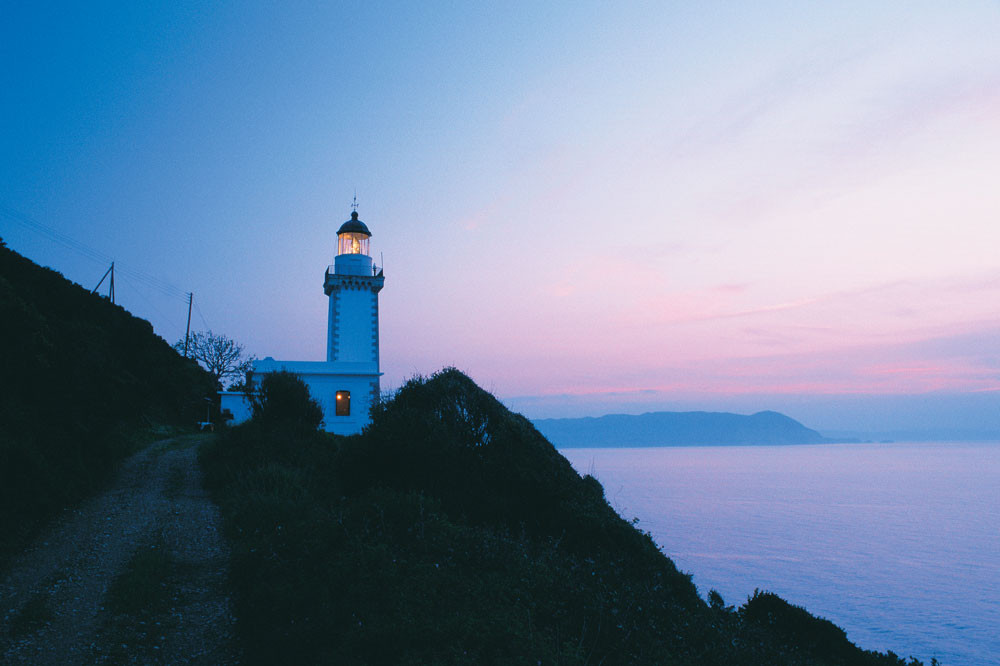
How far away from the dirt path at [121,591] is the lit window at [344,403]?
56.4ft

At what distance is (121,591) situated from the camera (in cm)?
714

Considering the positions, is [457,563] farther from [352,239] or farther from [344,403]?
A: [352,239]

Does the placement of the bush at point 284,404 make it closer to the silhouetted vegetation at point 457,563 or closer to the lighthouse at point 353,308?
the silhouetted vegetation at point 457,563

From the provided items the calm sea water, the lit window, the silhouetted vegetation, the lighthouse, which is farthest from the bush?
the calm sea water

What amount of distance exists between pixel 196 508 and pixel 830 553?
100.0 feet

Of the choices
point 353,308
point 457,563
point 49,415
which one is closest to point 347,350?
point 353,308

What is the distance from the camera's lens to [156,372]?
30734mm

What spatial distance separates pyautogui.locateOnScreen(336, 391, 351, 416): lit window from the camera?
29.0 metres

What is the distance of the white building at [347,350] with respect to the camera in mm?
28766

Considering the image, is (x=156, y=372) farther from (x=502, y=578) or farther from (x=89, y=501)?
(x=502, y=578)

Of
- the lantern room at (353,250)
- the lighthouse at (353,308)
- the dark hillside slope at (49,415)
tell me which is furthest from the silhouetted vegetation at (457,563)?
the lantern room at (353,250)

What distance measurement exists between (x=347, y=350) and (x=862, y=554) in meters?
29.0

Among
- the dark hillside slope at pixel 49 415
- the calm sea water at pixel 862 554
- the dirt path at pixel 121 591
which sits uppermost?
the dark hillside slope at pixel 49 415

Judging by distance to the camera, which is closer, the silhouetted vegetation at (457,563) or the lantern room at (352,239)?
the silhouetted vegetation at (457,563)
